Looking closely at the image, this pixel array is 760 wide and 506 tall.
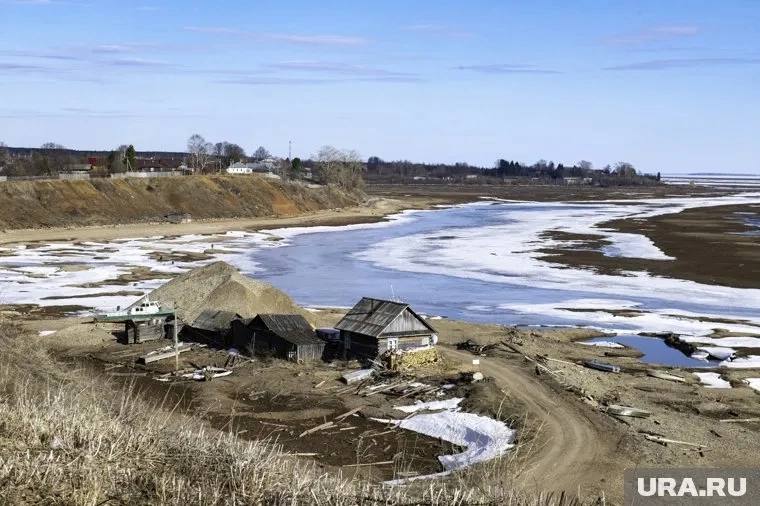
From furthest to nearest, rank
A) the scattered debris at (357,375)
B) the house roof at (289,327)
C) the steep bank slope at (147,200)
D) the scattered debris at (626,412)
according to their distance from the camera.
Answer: the steep bank slope at (147,200) < the house roof at (289,327) < the scattered debris at (357,375) < the scattered debris at (626,412)

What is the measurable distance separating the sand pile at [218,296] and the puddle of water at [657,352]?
1453cm

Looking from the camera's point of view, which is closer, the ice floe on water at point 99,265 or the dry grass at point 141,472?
the dry grass at point 141,472

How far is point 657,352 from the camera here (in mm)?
36594

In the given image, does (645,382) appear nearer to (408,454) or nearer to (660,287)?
(408,454)

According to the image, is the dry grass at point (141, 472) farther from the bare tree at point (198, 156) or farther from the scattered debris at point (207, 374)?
the bare tree at point (198, 156)

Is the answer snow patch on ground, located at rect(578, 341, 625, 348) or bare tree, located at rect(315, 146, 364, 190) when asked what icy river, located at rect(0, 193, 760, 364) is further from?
bare tree, located at rect(315, 146, 364, 190)

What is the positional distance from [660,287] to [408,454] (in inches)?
1403

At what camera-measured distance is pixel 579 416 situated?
25.6 metres

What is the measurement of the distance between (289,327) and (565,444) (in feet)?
46.3

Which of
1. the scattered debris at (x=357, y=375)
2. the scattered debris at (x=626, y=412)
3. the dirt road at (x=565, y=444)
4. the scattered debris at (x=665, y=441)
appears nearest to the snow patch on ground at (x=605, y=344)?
the dirt road at (x=565, y=444)

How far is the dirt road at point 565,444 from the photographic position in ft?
66.8

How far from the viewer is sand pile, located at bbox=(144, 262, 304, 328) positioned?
3731 cm

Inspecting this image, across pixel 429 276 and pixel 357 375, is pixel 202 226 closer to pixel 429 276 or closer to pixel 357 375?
pixel 429 276

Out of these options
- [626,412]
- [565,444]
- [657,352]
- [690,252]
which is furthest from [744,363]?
[690,252]
